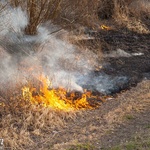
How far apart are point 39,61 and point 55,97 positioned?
60.9 inches

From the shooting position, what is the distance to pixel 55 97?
7.00 m

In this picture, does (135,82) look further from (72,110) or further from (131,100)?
(72,110)

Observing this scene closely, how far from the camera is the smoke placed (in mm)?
7464

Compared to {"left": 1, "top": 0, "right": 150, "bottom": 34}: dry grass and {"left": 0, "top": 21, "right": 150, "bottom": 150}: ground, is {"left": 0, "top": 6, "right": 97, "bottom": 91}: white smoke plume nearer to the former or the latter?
{"left": 1, "top": 0, "right": 150, "bottom": 34}: dry grass

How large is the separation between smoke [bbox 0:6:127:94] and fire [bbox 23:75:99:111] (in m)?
0.26

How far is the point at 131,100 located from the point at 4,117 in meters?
2.54

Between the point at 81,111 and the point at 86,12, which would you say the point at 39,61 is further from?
the point at 86,12

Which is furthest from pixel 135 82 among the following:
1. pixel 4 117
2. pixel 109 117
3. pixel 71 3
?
pixel 4 117

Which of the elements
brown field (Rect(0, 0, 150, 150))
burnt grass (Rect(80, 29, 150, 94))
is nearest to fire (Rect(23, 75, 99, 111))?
brown field (Rect(0, 0, 150, 150))

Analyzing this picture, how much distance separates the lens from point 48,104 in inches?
259

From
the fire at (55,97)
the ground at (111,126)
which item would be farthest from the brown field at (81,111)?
the fire at (55,97)

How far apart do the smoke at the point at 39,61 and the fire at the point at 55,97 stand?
26 cm

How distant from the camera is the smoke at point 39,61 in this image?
24.5ft

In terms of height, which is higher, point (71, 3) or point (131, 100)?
point (71, 3)
